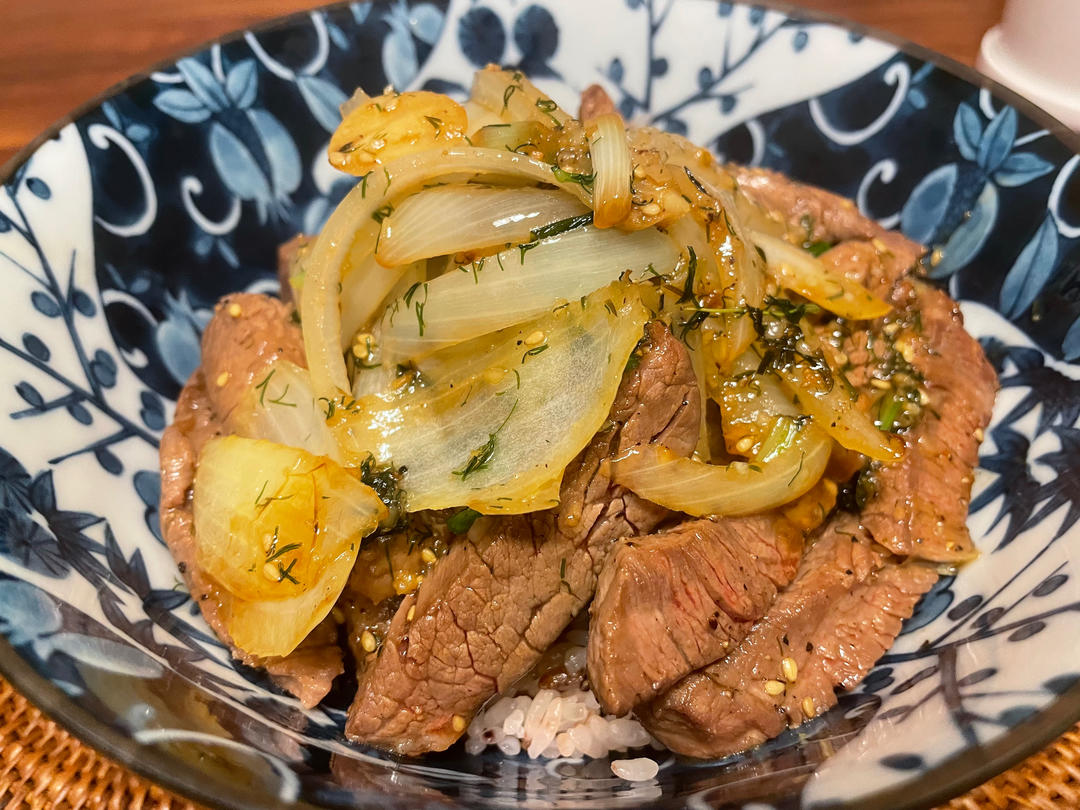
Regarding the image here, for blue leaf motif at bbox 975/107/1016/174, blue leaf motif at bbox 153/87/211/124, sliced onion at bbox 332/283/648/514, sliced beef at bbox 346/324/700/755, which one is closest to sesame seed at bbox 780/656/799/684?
sliced beef at bbox 346/324/700/755

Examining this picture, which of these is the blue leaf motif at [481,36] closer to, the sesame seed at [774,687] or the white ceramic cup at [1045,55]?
the white ceramic cup at [1045,55]

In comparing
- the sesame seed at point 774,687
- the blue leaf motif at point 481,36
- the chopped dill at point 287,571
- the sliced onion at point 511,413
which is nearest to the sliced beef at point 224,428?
the chopped dill at point 287,571

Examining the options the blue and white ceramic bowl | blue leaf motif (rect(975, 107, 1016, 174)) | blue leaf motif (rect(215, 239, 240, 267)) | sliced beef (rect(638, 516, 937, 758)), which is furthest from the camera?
blue leaf motif (rect(215, 239, 240, 267))

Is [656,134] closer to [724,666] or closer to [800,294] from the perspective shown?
[800,294]

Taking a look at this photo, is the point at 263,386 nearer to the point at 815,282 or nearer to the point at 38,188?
the point at 38,188

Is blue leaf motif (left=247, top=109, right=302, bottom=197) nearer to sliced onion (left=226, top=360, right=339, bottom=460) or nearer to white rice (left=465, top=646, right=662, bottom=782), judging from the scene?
sliced onion (left=226, top=360, right=339, bottom=460)
